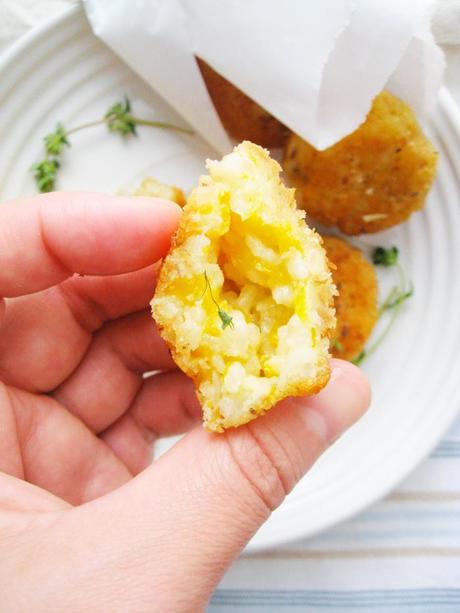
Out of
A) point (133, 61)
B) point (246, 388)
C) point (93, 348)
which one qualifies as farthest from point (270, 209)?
point (133, 61)

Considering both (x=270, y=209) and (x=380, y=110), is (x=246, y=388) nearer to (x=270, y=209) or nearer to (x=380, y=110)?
(x=270, y=209)

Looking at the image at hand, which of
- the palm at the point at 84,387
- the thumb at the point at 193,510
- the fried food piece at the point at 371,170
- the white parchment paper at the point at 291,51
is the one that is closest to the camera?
the thumb at the point at 193,510

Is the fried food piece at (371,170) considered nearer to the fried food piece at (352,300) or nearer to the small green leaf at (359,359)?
the fried food piece at (352,300)

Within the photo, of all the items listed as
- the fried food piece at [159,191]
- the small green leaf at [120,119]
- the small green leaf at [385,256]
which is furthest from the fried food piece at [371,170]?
the small green leaf at [120,119]

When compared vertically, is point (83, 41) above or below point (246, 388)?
above

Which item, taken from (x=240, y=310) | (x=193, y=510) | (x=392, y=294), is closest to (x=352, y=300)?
(x=392, y=294)
